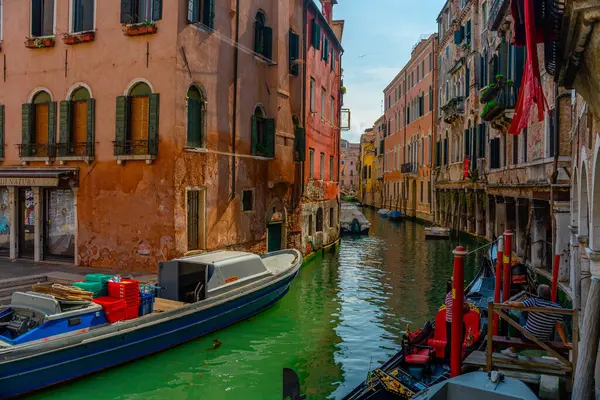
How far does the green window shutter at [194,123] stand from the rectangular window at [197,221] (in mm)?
1200

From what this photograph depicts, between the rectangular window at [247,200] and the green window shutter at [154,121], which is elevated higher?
the green window shutter at [154,121]

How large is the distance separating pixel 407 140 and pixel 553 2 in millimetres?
37188

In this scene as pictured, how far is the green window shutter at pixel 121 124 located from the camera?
11.8m

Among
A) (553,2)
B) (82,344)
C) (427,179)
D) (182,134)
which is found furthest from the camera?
(427,179)

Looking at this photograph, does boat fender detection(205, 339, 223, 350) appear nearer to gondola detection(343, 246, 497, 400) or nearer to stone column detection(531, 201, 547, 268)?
gondola detection(343, 246, 497, 400)

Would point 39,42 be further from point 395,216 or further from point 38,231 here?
point 395,216

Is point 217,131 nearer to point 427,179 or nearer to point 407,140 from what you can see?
point 427,179

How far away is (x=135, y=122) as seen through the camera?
11914 mm

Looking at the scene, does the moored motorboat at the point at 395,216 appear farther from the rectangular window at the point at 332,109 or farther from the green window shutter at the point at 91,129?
the green window shutter at the point at 91,129

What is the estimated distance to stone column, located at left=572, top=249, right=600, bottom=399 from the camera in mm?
5031

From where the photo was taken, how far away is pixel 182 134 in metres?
11.7

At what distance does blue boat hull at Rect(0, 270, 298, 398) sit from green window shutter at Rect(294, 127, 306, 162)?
7330 millimetres

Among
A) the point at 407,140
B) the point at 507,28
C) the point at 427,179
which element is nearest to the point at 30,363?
the point at 507,28

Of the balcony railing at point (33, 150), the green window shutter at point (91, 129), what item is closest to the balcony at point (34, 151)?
the balcony railing at point (33, 150)
